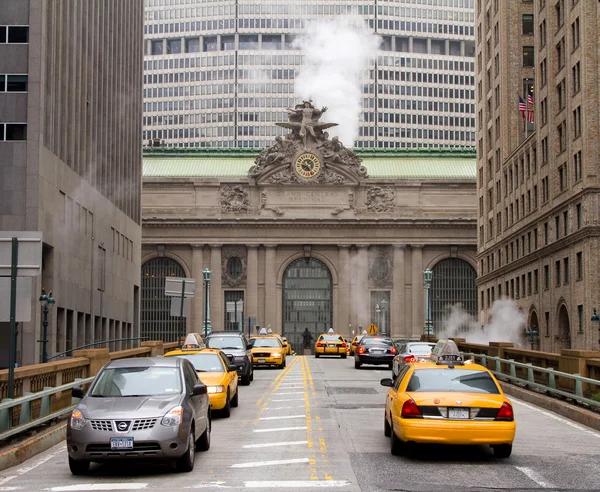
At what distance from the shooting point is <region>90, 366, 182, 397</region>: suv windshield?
1625 centimetres

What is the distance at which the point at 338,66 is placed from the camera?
159375 mm

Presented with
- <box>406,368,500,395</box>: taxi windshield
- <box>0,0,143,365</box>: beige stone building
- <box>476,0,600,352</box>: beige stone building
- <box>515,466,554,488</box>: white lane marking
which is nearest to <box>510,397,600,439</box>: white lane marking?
<box>406,368,500,395</box>: taxi windshield

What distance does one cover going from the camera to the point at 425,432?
16.2 meters

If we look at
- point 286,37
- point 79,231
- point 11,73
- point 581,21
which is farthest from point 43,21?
point 286,37

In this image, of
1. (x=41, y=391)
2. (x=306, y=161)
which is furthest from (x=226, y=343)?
(x=306, y=161)

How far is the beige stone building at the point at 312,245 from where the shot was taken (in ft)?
311

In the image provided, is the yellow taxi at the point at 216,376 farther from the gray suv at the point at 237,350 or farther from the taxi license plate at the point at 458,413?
the gray suv at the point at 237,350

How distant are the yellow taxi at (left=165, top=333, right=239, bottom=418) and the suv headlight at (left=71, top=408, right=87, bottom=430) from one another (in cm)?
790

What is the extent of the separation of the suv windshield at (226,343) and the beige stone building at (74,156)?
12.7 metres

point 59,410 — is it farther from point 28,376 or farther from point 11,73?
point 11,73

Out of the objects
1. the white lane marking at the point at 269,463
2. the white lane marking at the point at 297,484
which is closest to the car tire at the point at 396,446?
the white lane marking at the point at 269,463

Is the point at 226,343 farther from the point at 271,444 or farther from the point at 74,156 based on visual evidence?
the point at 74,156

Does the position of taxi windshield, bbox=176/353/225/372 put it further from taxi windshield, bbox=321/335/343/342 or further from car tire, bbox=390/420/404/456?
taxi windshield, bbox=321/335/343/342

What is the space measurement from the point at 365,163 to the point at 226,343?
65294 mm
